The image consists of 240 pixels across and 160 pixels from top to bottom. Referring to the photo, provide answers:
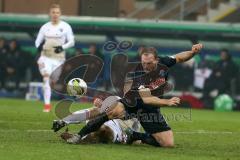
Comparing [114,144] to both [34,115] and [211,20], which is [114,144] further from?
[211,20]

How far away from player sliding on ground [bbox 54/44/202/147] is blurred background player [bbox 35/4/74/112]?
7.39 metres

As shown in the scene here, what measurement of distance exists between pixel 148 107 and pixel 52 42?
26.8 ft

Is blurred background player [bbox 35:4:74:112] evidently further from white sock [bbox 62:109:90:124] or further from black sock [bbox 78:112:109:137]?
black sock [bbox 78:112:109:137]

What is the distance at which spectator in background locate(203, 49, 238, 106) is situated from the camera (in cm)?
2533

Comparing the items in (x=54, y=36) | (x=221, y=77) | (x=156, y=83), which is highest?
(x=54, y=36)

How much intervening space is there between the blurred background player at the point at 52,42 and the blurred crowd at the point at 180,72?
5.44m

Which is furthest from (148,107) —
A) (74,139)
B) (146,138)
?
(74,139)

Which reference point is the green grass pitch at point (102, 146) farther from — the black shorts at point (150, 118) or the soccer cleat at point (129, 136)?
the black shorts at point (150, 118)

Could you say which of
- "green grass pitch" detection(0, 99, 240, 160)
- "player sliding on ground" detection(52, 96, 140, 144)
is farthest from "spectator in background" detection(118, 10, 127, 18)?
"player sliding on ground" detection(52, 96, 140, 144)

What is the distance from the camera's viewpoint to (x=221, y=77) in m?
25.4

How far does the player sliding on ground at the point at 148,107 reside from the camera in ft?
36.1

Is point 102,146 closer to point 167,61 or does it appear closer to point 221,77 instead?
point 167,61

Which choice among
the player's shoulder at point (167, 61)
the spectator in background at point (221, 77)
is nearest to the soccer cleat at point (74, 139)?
the player's shoulder at point (167, 61)

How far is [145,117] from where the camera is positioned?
1153 centimetres
